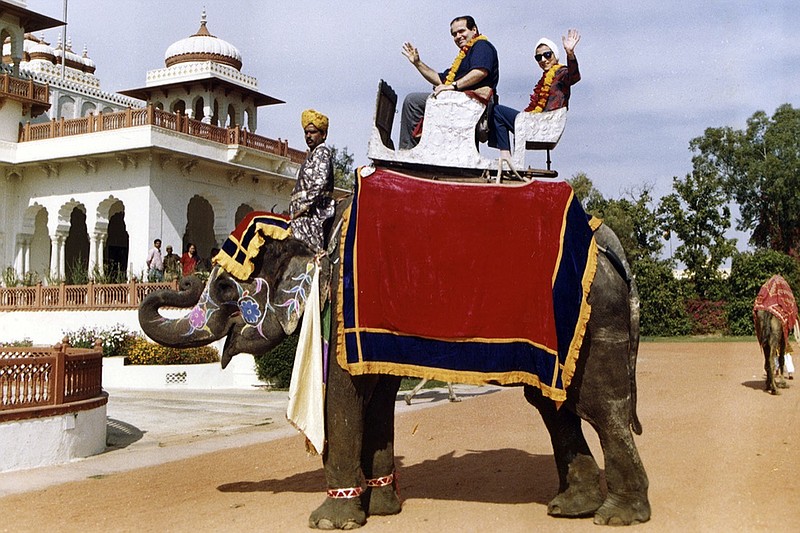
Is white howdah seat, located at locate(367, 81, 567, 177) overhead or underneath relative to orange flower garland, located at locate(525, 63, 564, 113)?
underneath

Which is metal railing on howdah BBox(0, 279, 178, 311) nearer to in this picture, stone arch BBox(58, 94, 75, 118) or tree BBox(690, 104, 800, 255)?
stone arch BBox(58, 94, 75, 118)

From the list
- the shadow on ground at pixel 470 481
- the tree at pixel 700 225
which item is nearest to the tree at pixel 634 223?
the tree at pixel 700 225

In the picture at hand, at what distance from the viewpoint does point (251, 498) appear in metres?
6.73

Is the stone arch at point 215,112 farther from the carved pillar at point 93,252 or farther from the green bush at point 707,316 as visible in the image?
the green bush at point 707,316

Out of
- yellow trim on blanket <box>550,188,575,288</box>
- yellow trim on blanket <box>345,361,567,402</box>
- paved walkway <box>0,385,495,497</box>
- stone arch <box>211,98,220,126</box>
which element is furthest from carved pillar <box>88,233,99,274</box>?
yellow trim on blanket <box>550,188,575,288</box>

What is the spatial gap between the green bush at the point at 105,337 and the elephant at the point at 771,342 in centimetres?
1369

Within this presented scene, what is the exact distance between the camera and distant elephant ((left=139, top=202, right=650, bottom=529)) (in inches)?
223

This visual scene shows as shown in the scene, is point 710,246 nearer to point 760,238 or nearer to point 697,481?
point 760,238

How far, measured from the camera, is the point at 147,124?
74.3 ft

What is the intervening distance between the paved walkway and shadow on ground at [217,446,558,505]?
2.12 m

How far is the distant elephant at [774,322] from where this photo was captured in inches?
561

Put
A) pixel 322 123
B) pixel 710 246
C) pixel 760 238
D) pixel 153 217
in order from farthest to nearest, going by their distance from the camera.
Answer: pixel 760 238 → pixel 710 246 → pixel 153 217 → pixel 322 123

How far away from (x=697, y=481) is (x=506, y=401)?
7.55m

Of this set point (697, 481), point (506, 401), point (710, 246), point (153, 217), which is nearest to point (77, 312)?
point (153, 217)
